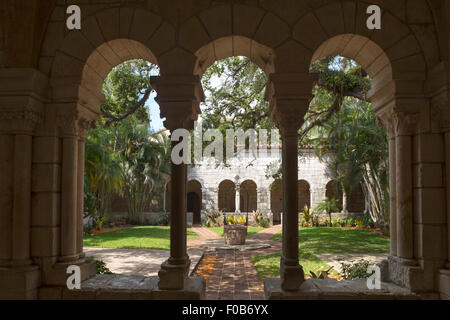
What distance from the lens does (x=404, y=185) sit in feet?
11.5

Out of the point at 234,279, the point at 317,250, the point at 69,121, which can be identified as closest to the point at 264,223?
the point at 317,250

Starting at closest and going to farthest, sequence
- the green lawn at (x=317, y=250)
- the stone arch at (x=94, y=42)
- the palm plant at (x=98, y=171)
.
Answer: the stone arch at (x=94, y=42), the green lawn at (x=317, y=250), the palm plant at (x=98, y=171)

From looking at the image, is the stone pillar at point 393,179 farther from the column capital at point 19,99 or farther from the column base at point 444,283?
the column capital at point 19,99

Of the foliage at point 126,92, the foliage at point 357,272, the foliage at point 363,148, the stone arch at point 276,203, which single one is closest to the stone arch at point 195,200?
the stone arch at point 276,203

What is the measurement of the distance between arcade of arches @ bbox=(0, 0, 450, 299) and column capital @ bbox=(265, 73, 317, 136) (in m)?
0.01

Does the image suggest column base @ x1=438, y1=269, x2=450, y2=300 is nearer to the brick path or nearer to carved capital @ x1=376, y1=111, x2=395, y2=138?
carved capital @ x1=376, y1=111, x2=395, y2=138

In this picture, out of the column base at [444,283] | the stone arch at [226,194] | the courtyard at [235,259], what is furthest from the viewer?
the stone arch at [226,194]

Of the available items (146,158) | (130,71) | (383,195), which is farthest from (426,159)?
(146,158)

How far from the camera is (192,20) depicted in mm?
3652

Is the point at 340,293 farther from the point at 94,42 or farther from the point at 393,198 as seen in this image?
the point at 94,42

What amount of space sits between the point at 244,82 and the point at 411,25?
501 cm

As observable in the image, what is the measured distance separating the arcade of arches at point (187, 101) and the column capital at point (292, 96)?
11 mm

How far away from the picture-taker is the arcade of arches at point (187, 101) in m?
3.46
